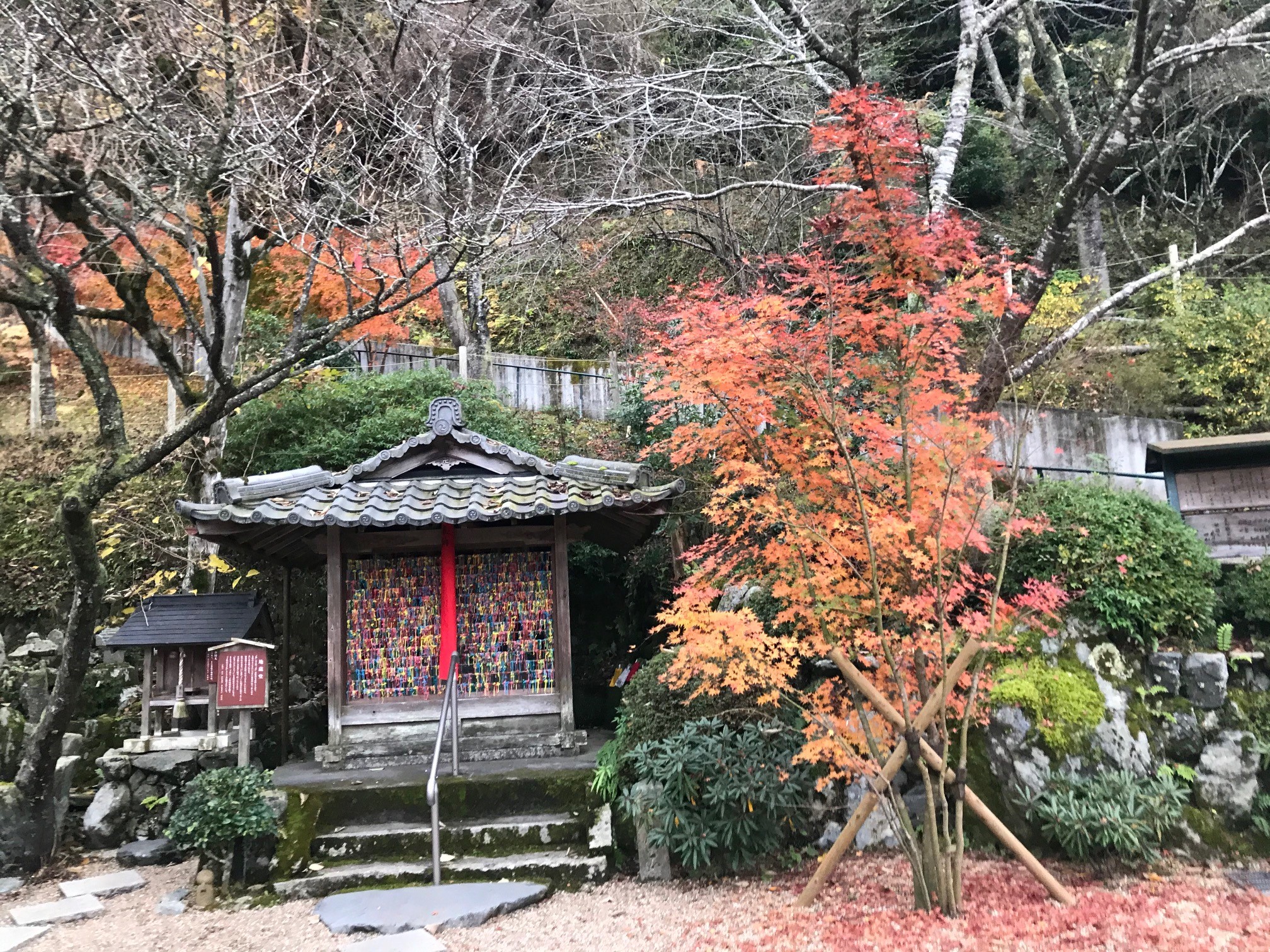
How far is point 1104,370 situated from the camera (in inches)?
498

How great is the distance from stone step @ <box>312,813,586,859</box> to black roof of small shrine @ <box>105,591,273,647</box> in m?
2.30

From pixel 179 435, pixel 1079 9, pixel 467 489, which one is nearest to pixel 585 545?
pixel 467 489

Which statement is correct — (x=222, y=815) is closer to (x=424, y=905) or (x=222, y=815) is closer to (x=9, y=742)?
(x=424, y=905)

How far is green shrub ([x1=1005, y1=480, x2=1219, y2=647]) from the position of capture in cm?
700

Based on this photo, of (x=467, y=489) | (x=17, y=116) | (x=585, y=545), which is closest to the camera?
(x=17, y=116)

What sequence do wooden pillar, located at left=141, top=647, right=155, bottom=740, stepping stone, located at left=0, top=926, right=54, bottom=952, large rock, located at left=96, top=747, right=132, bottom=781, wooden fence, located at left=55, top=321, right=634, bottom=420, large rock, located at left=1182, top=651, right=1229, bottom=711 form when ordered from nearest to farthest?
stepping stone, located at left=0, top=926, right=54, bottom=952, large rock, located at left=1182, top=651, right=1229, bottom=711, wooden pillar, located at left=141, top=647, right=155, bottom=740, large rock, located at left=96, top=747, right=132, bottom=781, wooden fence, located at left=55, top=321, right=634, bottom=420

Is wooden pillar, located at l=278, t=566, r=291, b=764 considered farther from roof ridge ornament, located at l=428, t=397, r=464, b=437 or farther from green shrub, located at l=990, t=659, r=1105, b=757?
green shrub, located at l=990, t=659, r=1105, b=757

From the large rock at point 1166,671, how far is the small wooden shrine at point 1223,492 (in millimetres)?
1838

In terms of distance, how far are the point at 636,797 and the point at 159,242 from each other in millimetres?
13795

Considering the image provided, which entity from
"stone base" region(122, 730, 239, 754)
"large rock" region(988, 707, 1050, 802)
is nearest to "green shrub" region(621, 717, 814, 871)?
"large rock" region(988, 707, 1050, 802)

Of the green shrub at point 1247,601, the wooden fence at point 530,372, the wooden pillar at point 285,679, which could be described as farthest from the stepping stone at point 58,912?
the wooden fence at point 530,372

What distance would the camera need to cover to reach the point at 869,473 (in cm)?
584

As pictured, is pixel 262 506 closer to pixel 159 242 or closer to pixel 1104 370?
pixel 159 242

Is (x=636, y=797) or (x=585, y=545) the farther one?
(x=585, y=545)
